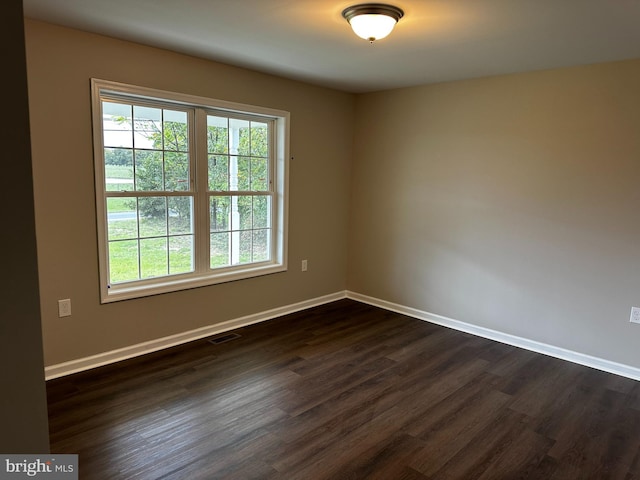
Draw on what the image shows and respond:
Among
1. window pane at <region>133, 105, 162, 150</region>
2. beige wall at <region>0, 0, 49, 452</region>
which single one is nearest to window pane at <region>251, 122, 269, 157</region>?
window pane at <region>133, 105, 162, 150</region>

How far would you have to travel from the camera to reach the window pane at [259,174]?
4121 mm

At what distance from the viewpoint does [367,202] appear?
487cm

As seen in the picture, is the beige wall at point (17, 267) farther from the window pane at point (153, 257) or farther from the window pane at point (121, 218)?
the window pane at point (153, 257)

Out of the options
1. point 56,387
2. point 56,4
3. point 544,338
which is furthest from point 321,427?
point 56,4

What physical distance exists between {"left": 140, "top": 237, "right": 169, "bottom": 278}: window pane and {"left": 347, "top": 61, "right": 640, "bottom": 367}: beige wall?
7.61ft

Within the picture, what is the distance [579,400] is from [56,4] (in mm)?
4071

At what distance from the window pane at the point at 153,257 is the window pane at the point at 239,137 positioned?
1.07 m

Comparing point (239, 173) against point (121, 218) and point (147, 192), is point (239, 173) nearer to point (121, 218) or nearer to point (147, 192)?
point (147, 192)

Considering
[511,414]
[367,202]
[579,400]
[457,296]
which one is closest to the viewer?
[511,414]

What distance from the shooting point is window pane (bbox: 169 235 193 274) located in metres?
3.59

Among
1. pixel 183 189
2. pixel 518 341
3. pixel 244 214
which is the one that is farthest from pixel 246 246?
pixel 518 341

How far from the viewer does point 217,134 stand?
12.3ft

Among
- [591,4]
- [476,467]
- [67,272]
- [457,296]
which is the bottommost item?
[476,467]

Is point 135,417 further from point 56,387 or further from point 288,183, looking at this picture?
point 288,183
